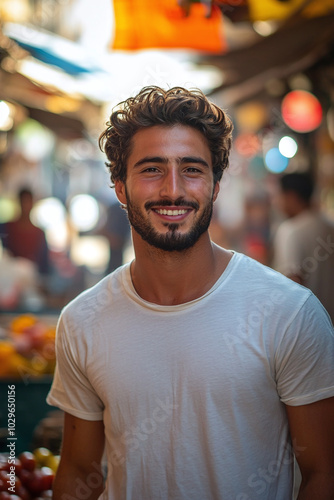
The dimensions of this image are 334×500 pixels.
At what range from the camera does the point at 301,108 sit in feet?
24.1

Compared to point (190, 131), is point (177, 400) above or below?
below

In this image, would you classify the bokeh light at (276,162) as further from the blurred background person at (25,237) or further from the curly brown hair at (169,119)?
the curly brown hair at (169,119)

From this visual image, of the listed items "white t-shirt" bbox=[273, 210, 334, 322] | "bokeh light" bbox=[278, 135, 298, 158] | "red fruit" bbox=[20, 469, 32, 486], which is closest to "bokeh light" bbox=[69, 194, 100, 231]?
"bokeh light" bbox=[278, 135, 298, 158]

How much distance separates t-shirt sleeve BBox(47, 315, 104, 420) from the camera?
2.17 metres

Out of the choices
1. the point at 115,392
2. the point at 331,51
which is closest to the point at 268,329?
the point at 115,392

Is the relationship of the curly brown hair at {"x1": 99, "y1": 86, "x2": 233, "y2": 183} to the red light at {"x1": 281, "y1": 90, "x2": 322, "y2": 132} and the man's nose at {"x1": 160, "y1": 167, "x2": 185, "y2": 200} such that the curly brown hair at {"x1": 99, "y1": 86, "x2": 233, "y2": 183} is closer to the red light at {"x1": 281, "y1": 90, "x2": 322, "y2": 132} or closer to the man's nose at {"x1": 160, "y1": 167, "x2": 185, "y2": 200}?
the man's nose at {"x1": 160, "y1": 167, "x2": 185, "y2": 200}

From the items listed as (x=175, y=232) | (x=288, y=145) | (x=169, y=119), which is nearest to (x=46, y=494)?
(x=175, y=232)

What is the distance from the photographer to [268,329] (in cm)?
193

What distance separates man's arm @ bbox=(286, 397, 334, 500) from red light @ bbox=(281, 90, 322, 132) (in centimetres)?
593

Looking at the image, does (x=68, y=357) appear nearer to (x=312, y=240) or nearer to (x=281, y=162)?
(x=312, y=240)


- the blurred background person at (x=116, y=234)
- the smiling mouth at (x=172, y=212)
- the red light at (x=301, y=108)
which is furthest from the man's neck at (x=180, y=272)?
the blurred background person at (x=116, y=234)

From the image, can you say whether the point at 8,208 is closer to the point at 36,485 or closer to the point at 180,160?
the point at 36,485

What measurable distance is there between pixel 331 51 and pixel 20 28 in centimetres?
285

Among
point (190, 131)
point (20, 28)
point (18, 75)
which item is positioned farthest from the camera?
point (18, 75)
